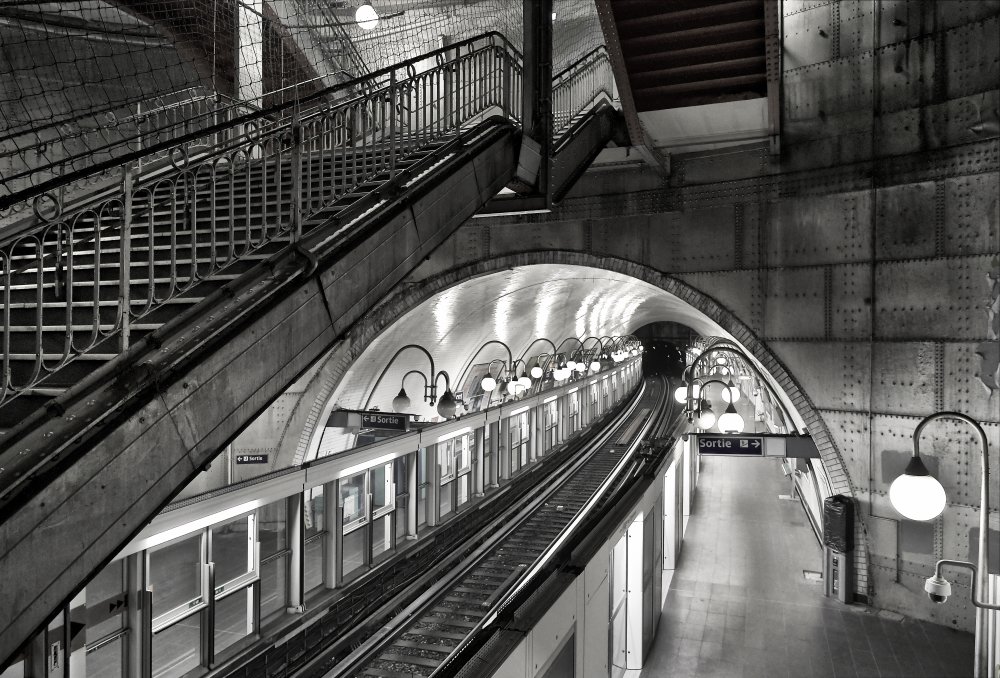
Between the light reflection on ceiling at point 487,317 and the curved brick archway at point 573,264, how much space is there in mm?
243

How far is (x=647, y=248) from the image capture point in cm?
1052

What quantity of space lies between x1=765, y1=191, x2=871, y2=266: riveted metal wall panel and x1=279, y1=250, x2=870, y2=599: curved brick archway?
47.4 inches

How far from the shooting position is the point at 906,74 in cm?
845

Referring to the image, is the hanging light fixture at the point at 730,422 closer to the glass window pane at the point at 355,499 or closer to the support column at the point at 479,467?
the glass window pane at the point at 355,499

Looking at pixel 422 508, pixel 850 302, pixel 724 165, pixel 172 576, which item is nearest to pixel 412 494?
pixel 422 508

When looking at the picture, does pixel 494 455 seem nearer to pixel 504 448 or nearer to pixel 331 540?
pixel 504 448

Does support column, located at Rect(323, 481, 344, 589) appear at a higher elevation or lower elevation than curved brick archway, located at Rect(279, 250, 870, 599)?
lower

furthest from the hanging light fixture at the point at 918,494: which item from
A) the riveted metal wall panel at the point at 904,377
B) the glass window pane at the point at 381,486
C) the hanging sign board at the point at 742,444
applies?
the glass window pane at the point at 381,486

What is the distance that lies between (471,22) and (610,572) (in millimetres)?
12754

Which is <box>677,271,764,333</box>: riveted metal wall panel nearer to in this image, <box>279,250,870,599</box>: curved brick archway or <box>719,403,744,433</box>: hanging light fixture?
<box>279,250,870,599</box>: curved brick archway

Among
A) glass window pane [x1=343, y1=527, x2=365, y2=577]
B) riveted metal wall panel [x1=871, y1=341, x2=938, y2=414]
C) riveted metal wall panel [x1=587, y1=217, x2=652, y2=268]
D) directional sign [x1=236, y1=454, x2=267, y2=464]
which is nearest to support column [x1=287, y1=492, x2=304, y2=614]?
glass window pane [x1=343, y1=527, x2=365, y2=577]

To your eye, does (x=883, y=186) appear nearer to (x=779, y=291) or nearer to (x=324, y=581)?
(x=779, y=291)

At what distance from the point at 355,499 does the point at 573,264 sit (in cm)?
820

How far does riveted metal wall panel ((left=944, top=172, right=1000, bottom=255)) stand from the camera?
25.7ft
